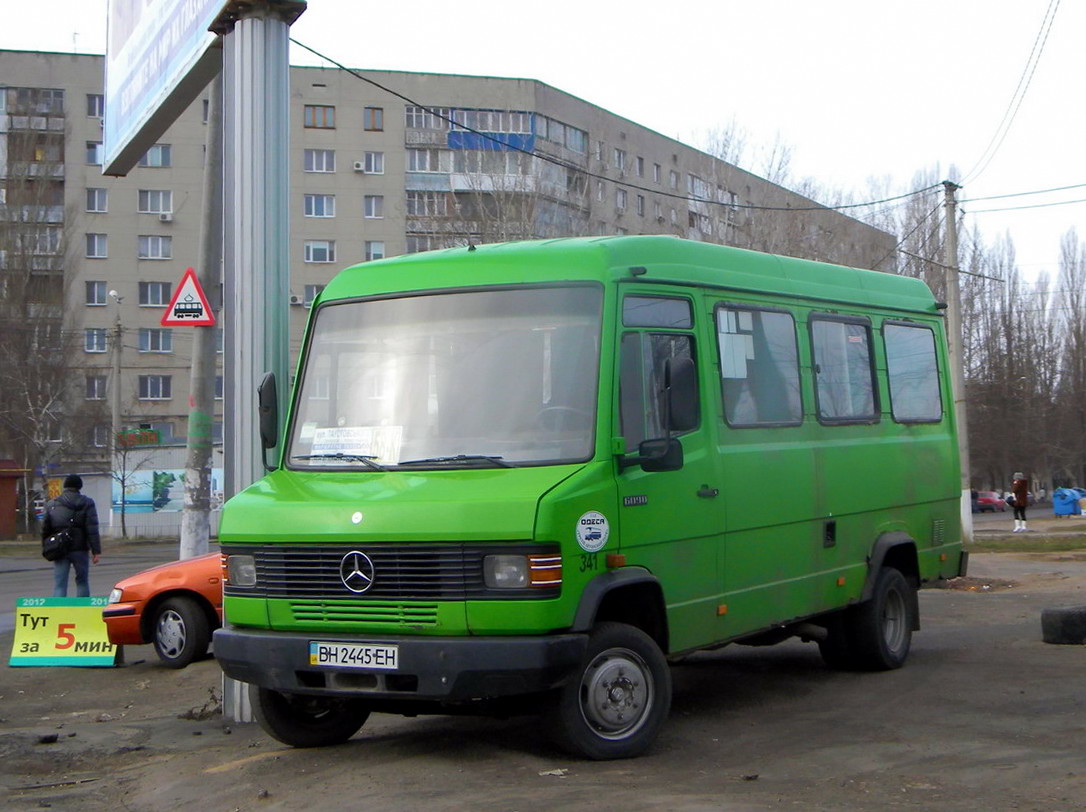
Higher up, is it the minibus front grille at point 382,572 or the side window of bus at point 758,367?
the side window of bus at point 758,367

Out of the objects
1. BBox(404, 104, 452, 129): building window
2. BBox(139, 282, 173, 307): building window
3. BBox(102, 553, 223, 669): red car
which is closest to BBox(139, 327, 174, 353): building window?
BBox(139, 282, 173, 307): building window

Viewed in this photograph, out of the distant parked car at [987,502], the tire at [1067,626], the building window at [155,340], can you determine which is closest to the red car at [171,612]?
the tire at [1067,626]

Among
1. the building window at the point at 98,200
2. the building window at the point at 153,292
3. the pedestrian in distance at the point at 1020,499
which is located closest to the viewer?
the pedestrian in distance at the point at 1020,499

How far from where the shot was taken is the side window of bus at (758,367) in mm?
7957

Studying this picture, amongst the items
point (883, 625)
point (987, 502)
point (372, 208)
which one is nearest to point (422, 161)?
point (372, 208)

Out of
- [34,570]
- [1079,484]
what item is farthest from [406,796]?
[1079,484]

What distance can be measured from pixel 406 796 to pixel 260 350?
363cm

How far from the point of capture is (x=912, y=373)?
34.4ft

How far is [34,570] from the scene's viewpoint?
2825 cm

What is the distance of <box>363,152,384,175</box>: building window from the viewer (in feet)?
197

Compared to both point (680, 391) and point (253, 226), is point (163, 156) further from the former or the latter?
point (680, 391)

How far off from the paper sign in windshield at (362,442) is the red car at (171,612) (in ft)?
13.9

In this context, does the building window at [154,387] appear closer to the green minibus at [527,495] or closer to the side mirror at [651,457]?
the green minibus at [527,495]

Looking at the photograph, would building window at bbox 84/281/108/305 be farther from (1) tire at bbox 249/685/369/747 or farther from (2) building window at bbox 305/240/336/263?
(1) tire at bbox 249/685/369/747
